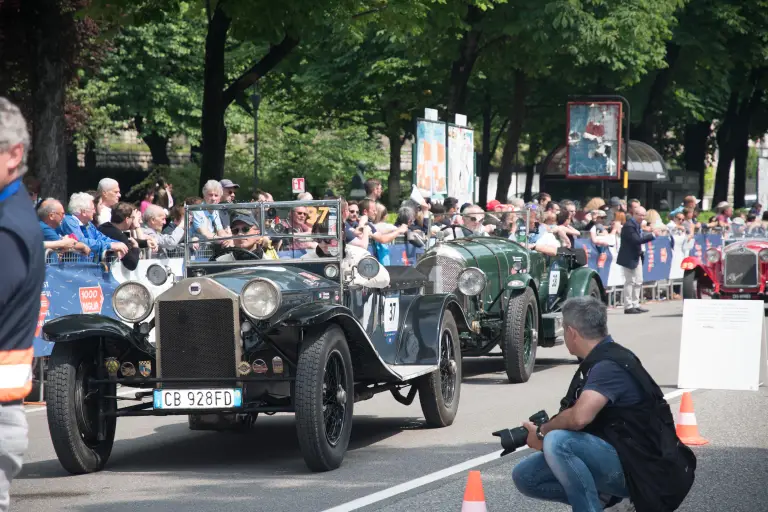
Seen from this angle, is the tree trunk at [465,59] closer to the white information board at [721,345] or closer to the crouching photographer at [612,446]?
the white information board at [721,345]

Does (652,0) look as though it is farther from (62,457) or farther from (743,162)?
(62,457)

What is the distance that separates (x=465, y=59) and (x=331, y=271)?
22650 mm

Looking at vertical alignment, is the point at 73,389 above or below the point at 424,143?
below

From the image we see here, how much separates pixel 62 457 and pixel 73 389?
45 cm

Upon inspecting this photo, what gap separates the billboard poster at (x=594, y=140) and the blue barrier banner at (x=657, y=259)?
11191 mm

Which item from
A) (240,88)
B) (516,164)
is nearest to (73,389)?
(240,88)

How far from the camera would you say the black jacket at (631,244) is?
23.3 meters

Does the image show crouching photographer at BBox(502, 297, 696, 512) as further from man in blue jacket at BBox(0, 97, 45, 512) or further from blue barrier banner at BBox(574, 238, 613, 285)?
blue barrier banner at BBox(574, 238, 613, 285)

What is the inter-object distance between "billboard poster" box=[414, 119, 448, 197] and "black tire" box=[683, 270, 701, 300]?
4953 mm

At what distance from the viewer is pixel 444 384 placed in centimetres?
1122

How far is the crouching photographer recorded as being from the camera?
5.86 m

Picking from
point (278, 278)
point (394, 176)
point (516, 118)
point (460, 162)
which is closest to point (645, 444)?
point (278, 278)

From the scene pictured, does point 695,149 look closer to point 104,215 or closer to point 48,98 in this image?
point 48,98

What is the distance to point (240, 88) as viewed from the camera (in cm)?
2227
